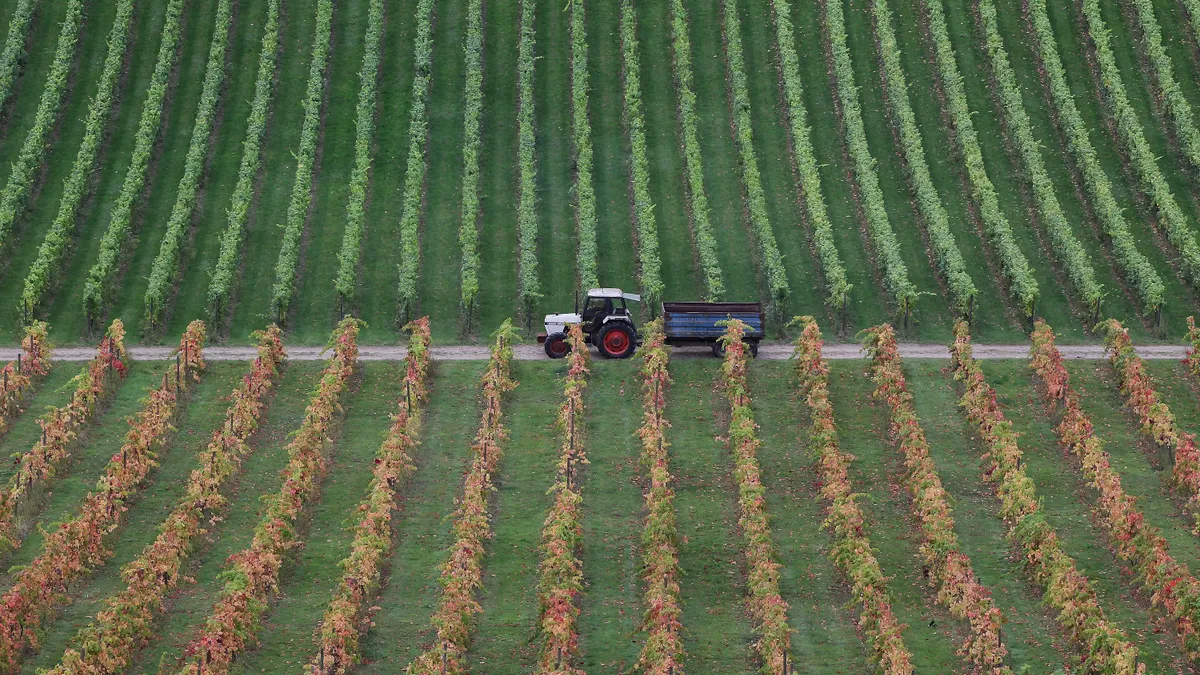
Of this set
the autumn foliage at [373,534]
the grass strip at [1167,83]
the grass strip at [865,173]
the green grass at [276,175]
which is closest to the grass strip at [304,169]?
the green grass at [276,175]

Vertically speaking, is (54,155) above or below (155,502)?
above

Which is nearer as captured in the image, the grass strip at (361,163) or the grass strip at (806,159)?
the grass strip at (361,163)

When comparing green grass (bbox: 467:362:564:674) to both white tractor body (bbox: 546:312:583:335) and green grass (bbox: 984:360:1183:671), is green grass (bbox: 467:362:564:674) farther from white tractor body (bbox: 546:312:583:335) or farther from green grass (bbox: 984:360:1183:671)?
green grass (bbox: 984:360:1183:671)

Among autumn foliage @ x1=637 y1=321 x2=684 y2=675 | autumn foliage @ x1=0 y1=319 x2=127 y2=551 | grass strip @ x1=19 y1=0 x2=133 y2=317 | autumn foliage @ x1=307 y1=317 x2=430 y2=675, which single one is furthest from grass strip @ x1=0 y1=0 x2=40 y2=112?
autumn foliage @ x1=637 y1=321 x2=684 y2=675

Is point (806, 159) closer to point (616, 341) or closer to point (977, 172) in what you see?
point (977, 172)

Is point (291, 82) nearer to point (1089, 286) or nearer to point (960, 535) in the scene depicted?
point (1089, 286)

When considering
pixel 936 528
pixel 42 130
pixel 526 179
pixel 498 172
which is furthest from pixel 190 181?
pixel 936 528

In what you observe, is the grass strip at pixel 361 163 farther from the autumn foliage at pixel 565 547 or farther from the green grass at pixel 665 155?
the green grass at pixel 665 155
